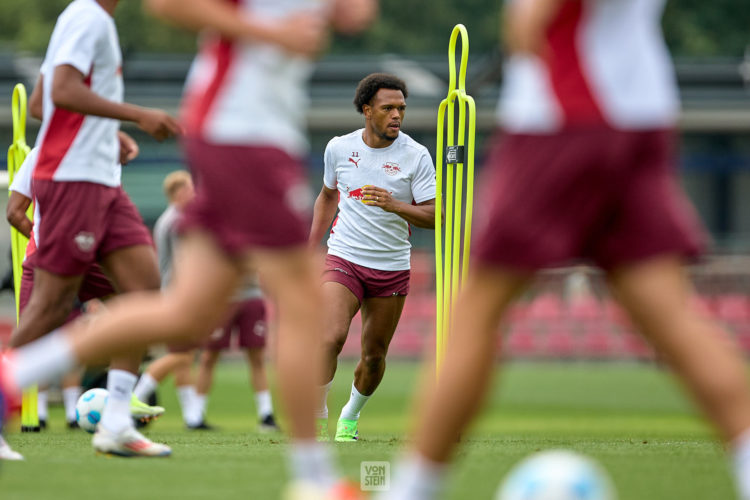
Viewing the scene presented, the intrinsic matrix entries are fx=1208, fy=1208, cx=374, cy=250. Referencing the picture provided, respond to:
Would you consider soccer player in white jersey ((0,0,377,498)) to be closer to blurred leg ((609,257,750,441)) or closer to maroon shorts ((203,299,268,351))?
blurred leg ((609,257,750,441))

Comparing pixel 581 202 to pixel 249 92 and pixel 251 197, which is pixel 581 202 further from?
pixel 249 92

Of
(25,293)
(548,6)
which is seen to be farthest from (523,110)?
(25,293)

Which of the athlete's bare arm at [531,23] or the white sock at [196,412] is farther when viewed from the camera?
the white sock at [196,412]

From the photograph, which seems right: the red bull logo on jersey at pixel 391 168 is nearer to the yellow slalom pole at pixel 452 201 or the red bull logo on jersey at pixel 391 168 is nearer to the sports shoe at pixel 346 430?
the yellow slalom pole at pixel 452 201

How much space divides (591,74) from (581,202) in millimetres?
377

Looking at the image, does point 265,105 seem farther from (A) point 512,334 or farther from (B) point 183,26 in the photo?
(A) point 512,334

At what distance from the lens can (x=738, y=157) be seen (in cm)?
3025

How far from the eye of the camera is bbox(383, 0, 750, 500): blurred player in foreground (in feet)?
11.5

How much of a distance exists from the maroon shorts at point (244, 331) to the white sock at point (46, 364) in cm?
733

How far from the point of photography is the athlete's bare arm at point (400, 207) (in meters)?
7.62

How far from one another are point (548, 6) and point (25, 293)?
568 centimetres

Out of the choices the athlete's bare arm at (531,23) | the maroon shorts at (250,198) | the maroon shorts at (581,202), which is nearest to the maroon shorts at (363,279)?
the maroon shorts at (250,198)

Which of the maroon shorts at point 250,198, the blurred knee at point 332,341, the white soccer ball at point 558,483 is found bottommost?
the white soccer ball at point 558,483

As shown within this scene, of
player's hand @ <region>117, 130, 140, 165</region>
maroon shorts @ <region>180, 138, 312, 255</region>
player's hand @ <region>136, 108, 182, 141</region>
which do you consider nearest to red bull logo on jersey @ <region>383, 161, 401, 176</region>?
player's hand @ <region>117, 130, 140, 165</region>
